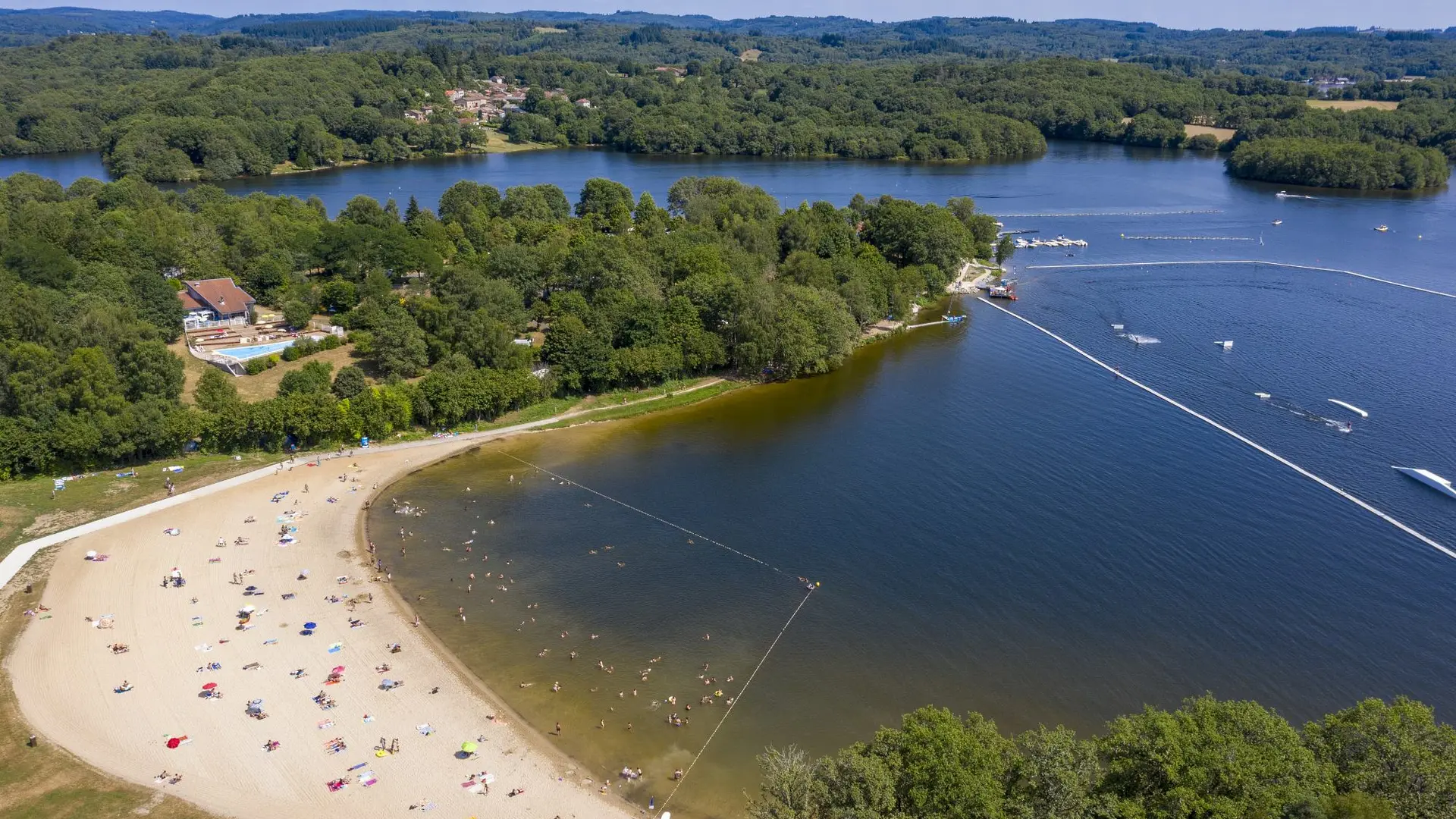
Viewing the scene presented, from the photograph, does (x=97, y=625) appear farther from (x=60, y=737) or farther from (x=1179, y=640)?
(x=1179, y=640)

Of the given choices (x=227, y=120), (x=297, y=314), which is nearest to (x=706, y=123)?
(x=227, y=120)

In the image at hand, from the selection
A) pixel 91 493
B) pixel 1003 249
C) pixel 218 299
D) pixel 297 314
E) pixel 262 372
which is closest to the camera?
pixel 91 493

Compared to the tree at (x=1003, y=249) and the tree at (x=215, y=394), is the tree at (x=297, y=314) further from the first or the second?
the tree at (x=1003, y=249)

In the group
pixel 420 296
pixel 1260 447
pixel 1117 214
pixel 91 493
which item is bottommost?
pixel 91 493

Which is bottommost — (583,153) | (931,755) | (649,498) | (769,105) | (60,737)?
(60,737)

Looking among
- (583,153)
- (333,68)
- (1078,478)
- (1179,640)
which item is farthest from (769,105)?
(1179,640)

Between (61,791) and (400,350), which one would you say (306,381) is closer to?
(400,350)

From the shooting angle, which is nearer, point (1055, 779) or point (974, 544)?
point (1055, 779)

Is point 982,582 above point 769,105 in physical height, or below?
below
